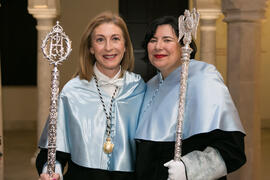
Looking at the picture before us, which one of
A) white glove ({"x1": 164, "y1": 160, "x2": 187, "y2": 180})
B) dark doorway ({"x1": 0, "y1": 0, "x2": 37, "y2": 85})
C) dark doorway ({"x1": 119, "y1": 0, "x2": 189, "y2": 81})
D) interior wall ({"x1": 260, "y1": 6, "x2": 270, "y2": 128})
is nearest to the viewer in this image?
white glove ({"x1": 164, "y1": 160, "x2": 187, "y2": 180})

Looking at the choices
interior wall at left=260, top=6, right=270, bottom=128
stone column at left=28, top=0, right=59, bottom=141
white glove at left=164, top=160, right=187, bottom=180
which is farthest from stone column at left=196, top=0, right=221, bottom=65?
white glove at left=164, top=160, right=187, bottom=180

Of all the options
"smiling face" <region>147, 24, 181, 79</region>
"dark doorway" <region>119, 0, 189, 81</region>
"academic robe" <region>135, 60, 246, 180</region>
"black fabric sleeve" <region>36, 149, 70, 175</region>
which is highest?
"dark doorway" <region>119, 0, 189, 81</region>

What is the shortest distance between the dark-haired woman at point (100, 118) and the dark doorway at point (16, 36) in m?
9.41

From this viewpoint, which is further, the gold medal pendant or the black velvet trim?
the gold medal pendant

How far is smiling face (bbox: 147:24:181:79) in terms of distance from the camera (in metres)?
2.84

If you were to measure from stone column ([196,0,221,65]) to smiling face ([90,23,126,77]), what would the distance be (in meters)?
4.91

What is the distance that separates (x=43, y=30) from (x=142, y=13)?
14.3 feet

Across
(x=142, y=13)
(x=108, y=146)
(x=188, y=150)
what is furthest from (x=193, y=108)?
(x=142, y=13)

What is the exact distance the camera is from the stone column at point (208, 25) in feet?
25.3

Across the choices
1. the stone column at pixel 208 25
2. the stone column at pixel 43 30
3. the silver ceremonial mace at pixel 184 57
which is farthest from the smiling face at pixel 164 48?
the stone column at pixel 43 30

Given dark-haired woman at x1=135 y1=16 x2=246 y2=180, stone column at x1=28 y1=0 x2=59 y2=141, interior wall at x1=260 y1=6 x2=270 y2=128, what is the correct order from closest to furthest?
dark-haired woman at x1=135 y1=16 x2=246 y2=180 < stone column at x1=28 y1=0 x2=59 y2=141 < interior wall at x1=260 y1=6 x2=270 y2=128

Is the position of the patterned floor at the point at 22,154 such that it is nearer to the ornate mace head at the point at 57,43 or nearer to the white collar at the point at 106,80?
the white collar at the point at 106,80

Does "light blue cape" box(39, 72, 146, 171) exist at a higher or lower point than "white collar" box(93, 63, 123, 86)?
lower

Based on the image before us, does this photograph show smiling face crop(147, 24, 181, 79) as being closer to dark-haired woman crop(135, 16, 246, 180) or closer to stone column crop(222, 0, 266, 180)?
dark-haired woman crop(135, 16, 246, 180)
